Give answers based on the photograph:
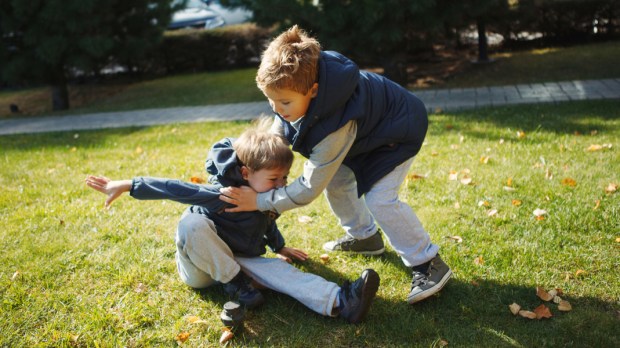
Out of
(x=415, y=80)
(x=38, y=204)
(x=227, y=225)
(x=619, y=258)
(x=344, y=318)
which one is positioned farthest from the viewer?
(x=415, y=80)

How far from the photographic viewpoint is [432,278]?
8.64 ft

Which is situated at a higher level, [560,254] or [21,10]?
[21,10]

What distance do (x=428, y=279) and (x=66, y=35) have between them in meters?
8.89

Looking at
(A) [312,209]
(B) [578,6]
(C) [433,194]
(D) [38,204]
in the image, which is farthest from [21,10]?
(B) [578,6]

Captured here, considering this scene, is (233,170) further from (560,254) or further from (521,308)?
(560,254)

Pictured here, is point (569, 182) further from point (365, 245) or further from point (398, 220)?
point (398, 220)

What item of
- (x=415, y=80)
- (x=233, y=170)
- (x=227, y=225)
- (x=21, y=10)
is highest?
(x=21, y=10)

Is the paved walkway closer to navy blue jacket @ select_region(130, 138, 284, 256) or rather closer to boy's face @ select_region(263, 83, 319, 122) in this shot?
navy blue jacket @ select_region(130, 138, 284, 256)

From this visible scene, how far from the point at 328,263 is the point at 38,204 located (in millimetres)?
2576

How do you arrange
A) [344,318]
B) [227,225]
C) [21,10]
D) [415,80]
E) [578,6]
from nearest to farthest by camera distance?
1. [344,318]
2. [227,225]
3. [21,10]
4. [415,80]
5. [578,6]

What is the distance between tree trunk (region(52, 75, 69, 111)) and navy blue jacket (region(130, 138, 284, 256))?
353 inches

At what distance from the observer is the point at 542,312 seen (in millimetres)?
2480

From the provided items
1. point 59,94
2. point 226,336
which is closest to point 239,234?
point 226,336

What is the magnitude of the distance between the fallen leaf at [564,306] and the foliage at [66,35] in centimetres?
881
